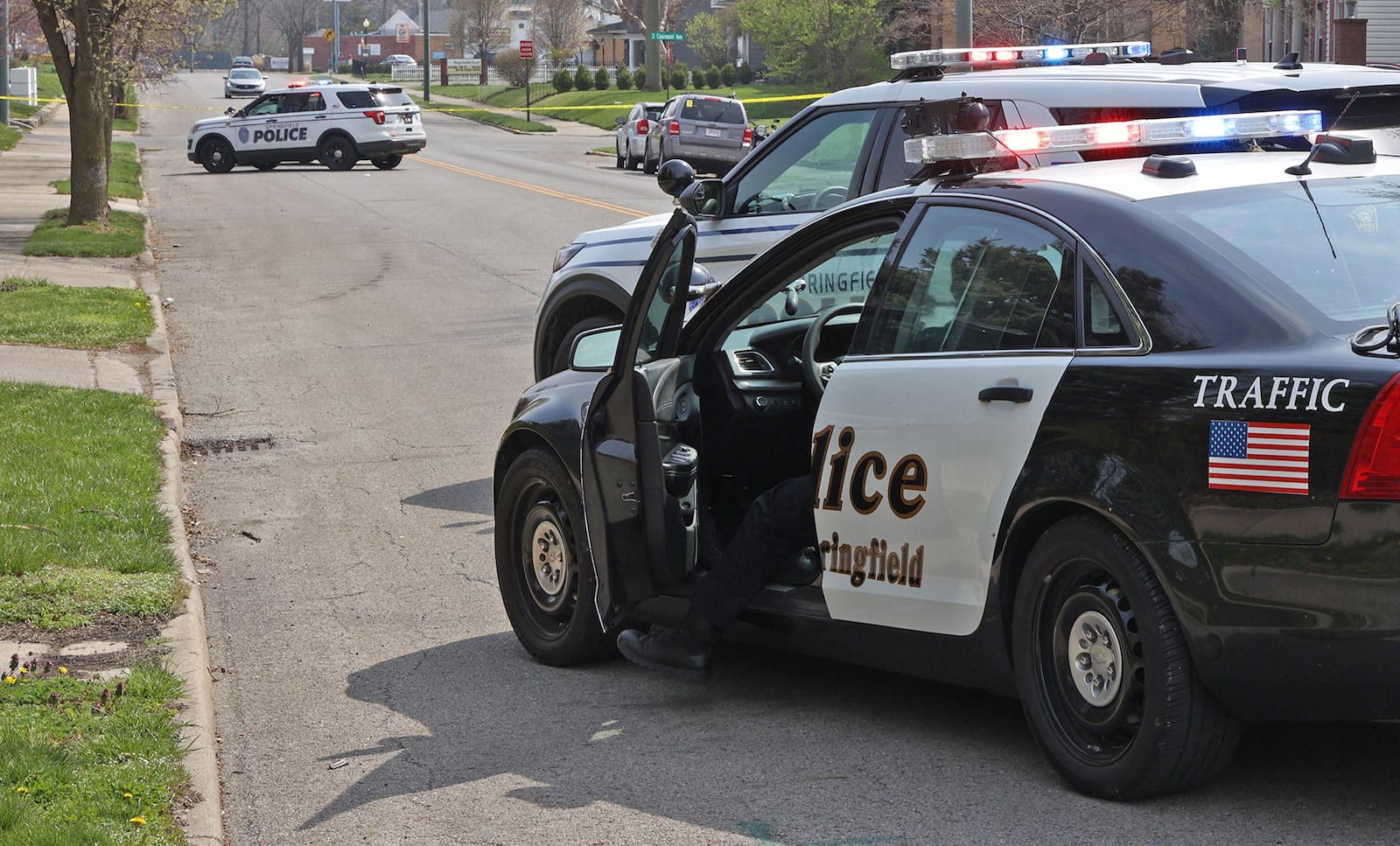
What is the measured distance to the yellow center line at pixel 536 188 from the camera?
2586cm

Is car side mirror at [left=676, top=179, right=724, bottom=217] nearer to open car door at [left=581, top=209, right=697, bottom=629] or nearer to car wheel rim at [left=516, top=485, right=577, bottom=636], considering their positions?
car wheel rim at [left=516, top=485, right=577, bottom=636]

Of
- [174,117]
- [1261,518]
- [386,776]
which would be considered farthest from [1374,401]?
[174,117]

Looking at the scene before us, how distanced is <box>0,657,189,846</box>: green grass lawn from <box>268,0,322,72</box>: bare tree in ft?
445

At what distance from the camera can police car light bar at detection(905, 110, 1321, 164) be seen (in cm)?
516

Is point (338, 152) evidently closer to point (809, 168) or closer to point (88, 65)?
point (88, 65)

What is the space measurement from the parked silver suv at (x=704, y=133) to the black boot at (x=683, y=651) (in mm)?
30343

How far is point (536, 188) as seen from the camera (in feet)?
103

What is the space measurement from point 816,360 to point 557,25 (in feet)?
288

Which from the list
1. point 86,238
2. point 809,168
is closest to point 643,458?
point 809,168

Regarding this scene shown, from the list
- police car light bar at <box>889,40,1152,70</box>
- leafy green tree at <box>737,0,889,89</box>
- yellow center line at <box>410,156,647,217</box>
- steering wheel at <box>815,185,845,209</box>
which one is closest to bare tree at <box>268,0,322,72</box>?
leafy green tree at <box>737,0,889,89</box>

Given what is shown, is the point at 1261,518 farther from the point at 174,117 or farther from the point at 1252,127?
the point at 174,117

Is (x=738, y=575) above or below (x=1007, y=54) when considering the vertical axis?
below

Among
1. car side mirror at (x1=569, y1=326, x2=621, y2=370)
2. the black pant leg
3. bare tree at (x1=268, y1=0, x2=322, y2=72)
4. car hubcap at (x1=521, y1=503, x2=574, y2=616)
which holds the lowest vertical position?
car hubcap at (x1=521, y1=503, x2=574, y2=616)

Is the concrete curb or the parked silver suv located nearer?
the concrete curb
